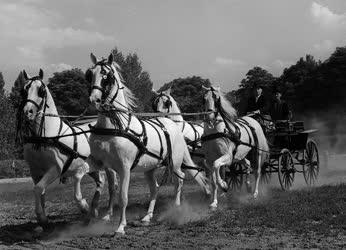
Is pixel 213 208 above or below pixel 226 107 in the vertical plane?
below

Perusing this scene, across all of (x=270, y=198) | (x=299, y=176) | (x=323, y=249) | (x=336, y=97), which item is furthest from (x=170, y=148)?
(x=336, y=97)

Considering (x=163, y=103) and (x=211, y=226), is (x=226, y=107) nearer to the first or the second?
(x=163, y=103)

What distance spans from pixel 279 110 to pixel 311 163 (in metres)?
1.91

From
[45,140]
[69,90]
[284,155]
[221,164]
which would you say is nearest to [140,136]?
[45,140]

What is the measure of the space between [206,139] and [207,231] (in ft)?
13.0

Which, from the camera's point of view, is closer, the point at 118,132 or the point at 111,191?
the point at 118,132

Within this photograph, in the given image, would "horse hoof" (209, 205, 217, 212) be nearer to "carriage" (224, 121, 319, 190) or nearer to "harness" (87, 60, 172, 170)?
"harness" (87, 60, 172, 170)

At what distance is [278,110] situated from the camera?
622 inches

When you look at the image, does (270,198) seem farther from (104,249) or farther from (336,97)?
(336,97)

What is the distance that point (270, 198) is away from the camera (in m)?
12.8

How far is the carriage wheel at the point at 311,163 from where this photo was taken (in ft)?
52.4

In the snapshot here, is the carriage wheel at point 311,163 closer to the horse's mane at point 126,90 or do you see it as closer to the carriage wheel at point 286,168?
the carriage wheel at point 286,168

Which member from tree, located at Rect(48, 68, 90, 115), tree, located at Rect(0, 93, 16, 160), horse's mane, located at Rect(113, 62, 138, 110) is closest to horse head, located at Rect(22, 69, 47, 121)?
horse's mane, located at Rect(113, 62, 138, 110)

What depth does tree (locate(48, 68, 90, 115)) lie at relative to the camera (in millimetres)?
68938
